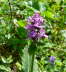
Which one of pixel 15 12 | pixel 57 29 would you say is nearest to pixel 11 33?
pixel 15 12

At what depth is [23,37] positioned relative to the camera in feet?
7.43

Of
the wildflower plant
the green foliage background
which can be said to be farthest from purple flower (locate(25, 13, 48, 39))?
the green foliage background

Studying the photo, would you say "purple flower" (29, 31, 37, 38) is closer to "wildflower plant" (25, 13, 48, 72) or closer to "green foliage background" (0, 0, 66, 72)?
"wildflower plant" (25, 13, 48, 72)

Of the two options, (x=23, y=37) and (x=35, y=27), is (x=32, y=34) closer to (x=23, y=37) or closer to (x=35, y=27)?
(x=35, y=27)

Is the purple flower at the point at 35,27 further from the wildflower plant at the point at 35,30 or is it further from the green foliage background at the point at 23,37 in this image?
the green foliage background at the point at 23,37

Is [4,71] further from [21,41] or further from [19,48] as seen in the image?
[19,48]

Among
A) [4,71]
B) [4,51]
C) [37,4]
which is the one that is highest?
[37,4]

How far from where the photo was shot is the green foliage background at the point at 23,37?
213cm

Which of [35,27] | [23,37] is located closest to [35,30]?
[35,27]

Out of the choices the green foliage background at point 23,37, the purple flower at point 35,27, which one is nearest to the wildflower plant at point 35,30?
the purple flower at point 35,27

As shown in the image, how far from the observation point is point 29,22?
5.53ft

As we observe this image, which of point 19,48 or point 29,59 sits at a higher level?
point 29,59

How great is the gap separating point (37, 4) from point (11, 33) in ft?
1.49

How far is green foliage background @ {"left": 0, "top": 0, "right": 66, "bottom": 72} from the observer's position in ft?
6.98
